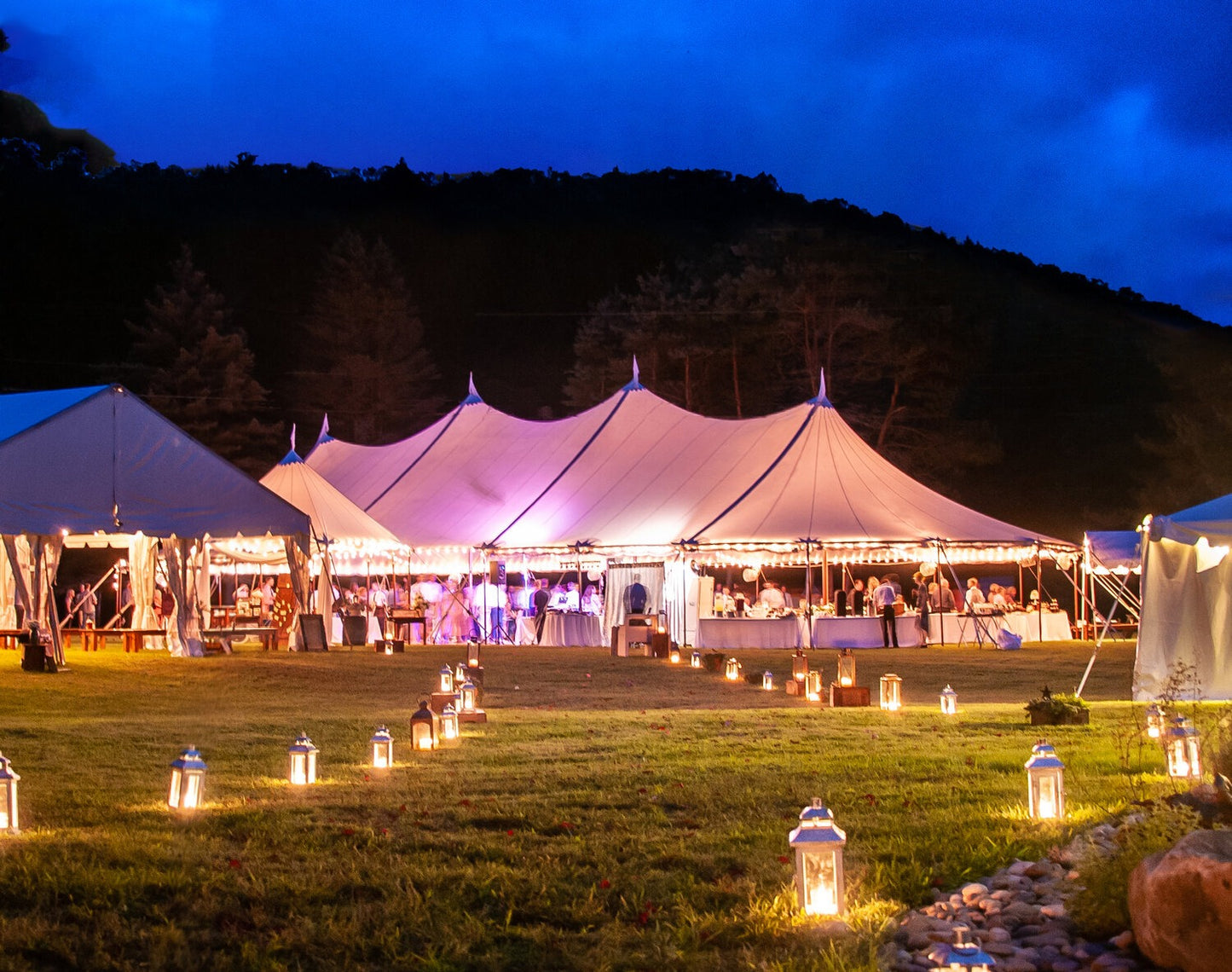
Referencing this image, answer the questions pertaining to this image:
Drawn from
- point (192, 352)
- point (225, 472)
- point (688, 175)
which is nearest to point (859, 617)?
point (225, 472)

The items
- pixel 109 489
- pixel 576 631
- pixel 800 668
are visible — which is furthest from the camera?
pixel 576 631

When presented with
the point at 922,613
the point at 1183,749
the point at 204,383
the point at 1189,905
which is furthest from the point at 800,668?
the point at 204,383

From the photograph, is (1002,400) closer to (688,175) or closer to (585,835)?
(688,175)

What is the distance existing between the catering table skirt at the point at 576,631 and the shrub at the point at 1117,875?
64.5ft

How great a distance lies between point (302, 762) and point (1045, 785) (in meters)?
3.57

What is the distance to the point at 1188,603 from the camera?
39.7ft

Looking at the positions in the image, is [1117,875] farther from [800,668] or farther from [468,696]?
[800,668]

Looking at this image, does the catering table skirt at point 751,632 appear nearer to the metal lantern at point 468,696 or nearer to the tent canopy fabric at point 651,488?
the tent canopy fabric at point 651,488

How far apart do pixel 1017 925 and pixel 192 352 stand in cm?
4435

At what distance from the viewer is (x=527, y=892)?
4.64 metres

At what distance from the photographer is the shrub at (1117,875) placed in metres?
3.97

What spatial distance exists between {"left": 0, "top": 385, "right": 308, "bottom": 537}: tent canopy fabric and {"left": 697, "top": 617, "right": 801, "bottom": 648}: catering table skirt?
21.6ft

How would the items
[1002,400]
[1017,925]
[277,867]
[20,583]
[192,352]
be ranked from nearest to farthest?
[1017,925] → [277,867] → [20,583] → [192,352] → [1002,400]

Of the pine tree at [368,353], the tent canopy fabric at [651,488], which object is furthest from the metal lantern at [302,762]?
the pine tree at [368,353]
